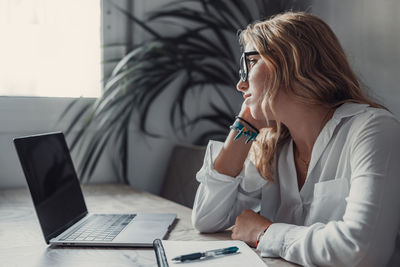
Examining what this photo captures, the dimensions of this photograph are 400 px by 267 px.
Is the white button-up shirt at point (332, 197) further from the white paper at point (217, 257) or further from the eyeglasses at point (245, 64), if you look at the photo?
the eyeglasses at point (245, 64)

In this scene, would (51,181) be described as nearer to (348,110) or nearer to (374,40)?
(348,110)

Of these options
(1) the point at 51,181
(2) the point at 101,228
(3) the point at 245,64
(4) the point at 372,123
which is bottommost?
(2) the point at 101,228

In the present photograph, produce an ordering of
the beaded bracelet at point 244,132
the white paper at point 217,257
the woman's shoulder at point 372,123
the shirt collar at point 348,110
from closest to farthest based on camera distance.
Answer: the white paper at point 217,257, the woman's shoulder at point 372,123, the shirt collar at point 348,110, the beaded bracelet at point 244,132

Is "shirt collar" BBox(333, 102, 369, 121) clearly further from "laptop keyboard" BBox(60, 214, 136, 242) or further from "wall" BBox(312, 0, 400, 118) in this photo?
"laptop keyboard" BBox(60, 214, 136, 242)

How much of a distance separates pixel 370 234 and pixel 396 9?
1089 mm

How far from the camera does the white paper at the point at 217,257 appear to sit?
36.9 inches

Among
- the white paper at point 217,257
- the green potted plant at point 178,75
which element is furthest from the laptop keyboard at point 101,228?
the green potted plant at point 178,75

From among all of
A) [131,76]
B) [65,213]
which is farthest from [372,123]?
[131,76]

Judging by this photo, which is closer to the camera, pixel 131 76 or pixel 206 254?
pixel 206 254

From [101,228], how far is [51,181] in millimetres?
201

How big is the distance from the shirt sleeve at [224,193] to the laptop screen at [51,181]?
1.24 ft

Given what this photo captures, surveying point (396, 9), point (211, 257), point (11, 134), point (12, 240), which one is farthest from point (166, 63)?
point (211, 257)

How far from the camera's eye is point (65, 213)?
4.31 ft

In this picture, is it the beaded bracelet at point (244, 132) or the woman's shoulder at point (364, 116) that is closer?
the woman's shoulder at point (364, 116)
